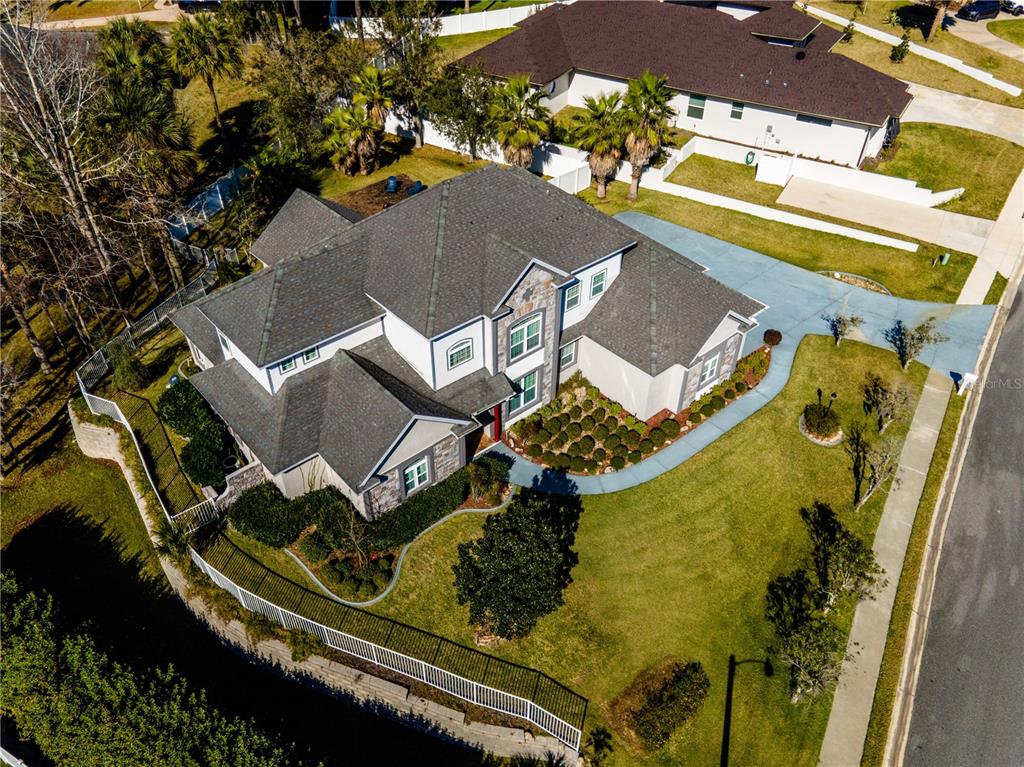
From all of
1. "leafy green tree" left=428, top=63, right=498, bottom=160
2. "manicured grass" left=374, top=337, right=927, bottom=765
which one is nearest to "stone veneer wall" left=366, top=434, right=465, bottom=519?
"manicured grass" left=374, top=337, right=927, bottom=765

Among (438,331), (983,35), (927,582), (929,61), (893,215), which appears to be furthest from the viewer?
(983,35)

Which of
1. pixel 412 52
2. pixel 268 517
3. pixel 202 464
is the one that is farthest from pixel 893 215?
pixel 202 464

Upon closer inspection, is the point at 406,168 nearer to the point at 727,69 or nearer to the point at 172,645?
the point at 727,69

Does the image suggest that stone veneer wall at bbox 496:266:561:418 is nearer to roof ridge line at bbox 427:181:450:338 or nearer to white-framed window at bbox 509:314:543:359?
white-framed window at bbox 509:314:543:359

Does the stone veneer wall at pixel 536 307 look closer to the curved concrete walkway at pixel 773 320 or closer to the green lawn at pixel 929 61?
the curved concrete walkway at pixel 773 320

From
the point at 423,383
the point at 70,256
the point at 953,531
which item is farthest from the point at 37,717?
the point at 953,531

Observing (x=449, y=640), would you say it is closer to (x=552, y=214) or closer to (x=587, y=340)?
(x=587, y=340)
